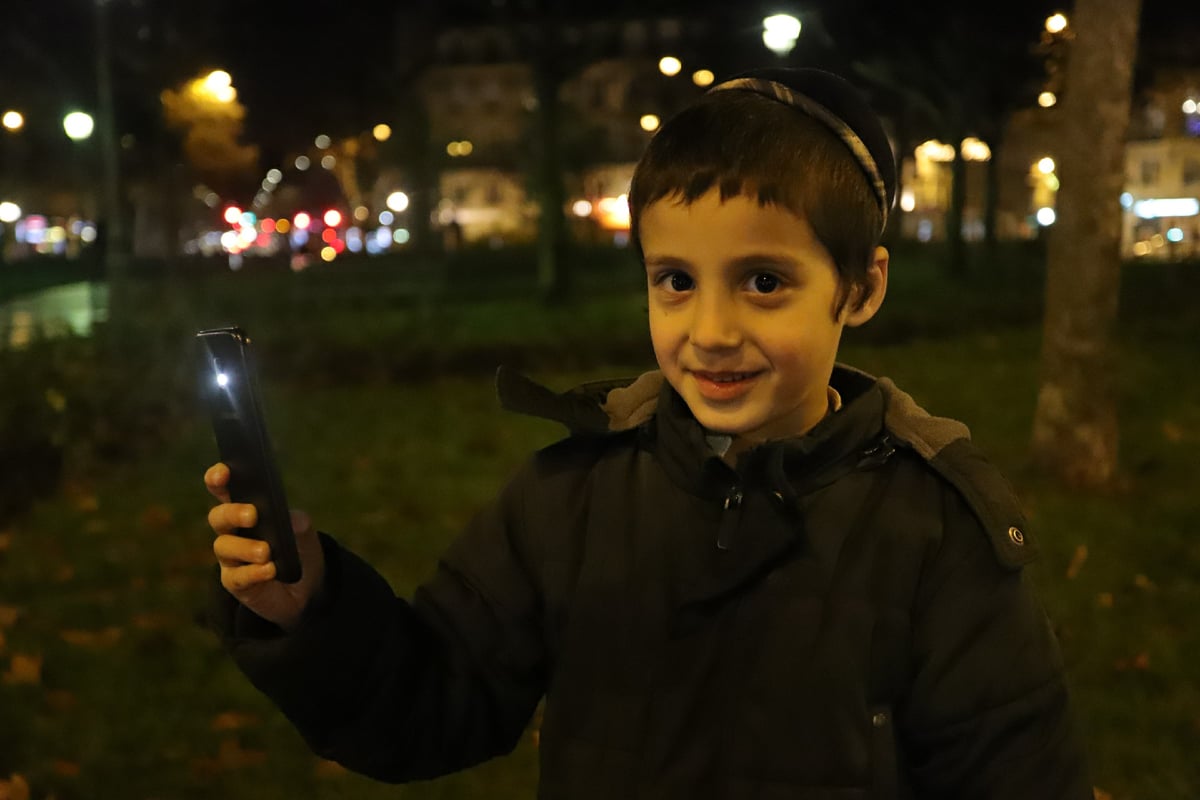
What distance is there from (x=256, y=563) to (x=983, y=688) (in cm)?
102

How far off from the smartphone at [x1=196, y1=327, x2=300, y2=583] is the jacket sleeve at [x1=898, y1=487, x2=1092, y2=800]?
2.94ft

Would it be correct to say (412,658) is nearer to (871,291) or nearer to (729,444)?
(729,444)

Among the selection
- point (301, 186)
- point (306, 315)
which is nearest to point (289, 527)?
point (306, 315)

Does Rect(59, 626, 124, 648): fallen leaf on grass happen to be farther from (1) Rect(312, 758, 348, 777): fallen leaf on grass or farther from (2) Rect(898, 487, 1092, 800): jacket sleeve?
(2) Rect(898, 487, 1092, 800): jacket sleeve

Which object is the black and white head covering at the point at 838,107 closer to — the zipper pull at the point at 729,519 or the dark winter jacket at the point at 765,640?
the dark winter jacket at the point at 765,640

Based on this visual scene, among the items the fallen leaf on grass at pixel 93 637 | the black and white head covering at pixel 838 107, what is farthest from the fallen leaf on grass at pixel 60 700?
the black and white head covering at pixel 838 107

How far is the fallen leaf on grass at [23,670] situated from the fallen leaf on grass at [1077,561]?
4.65 metres

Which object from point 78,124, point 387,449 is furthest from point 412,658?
point 78,124

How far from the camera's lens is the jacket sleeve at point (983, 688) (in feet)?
5.59

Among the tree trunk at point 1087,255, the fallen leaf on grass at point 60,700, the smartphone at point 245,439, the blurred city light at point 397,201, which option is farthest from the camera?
the blurred city light at point 397,201

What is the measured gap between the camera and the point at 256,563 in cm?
166

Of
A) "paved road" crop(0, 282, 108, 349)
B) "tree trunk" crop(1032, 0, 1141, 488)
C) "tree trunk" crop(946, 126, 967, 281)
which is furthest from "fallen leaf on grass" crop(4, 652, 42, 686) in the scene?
"tree trunk" crop(946, 126, 967, 281)

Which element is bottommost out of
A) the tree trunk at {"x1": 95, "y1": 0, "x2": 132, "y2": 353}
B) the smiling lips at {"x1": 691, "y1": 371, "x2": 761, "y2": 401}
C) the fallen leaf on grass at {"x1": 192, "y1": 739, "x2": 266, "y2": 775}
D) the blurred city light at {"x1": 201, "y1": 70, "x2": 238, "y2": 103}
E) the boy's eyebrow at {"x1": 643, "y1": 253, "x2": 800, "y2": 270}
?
the fallen leaf on grass at {"x1": 192, "y1": 739, "x2": 266, "y2": 775}

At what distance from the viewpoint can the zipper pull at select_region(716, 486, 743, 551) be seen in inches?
69.6
